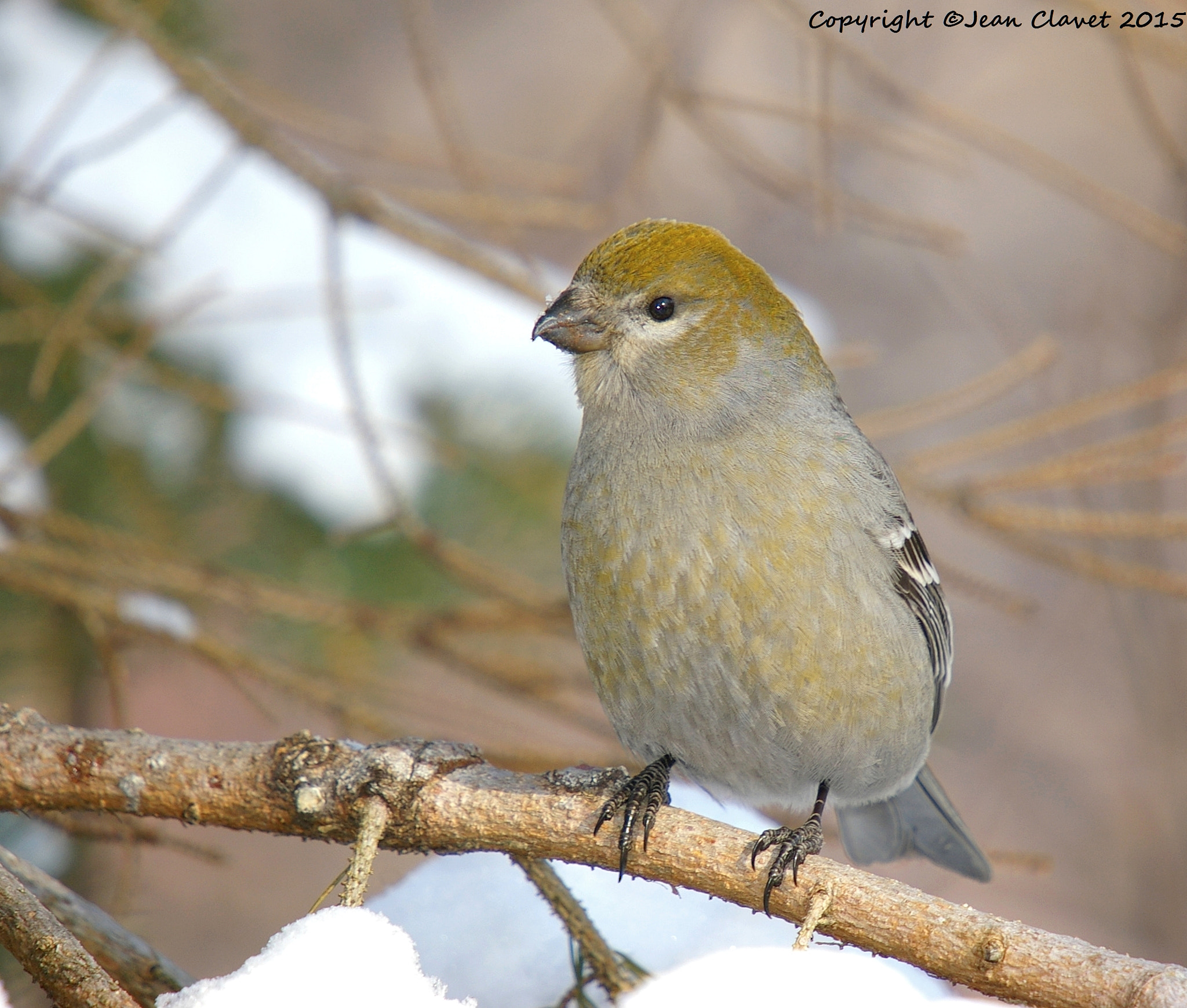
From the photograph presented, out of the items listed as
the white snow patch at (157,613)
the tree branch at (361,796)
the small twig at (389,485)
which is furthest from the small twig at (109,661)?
the small twig at (389,485)

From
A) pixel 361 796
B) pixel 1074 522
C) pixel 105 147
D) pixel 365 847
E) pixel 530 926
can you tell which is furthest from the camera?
pixel 105 147

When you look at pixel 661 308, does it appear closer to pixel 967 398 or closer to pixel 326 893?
pixel 967 398

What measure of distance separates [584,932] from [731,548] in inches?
33.9

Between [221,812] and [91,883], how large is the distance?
1.42 metres

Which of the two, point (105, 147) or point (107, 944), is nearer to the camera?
point (107, 944)

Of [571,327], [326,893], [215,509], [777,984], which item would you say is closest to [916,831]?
[571,327]

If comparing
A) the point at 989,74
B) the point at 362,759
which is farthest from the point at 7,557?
the point at 989,74

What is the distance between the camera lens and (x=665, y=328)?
2697 millimetres

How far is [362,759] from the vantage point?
187 cm

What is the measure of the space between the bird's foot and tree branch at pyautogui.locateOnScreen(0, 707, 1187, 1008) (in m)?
0.02

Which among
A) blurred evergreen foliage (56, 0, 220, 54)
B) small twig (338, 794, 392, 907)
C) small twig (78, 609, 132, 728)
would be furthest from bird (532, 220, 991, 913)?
blurred evergreen foliage (56, 0, 220, 54)

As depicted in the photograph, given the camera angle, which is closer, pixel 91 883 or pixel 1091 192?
pixel 1091 192

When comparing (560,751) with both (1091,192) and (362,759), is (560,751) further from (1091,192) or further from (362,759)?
(1091,192)

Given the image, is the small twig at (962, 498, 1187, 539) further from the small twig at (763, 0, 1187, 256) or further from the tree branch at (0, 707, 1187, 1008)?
the tree branch at (0, 707, 1187, 1008)
